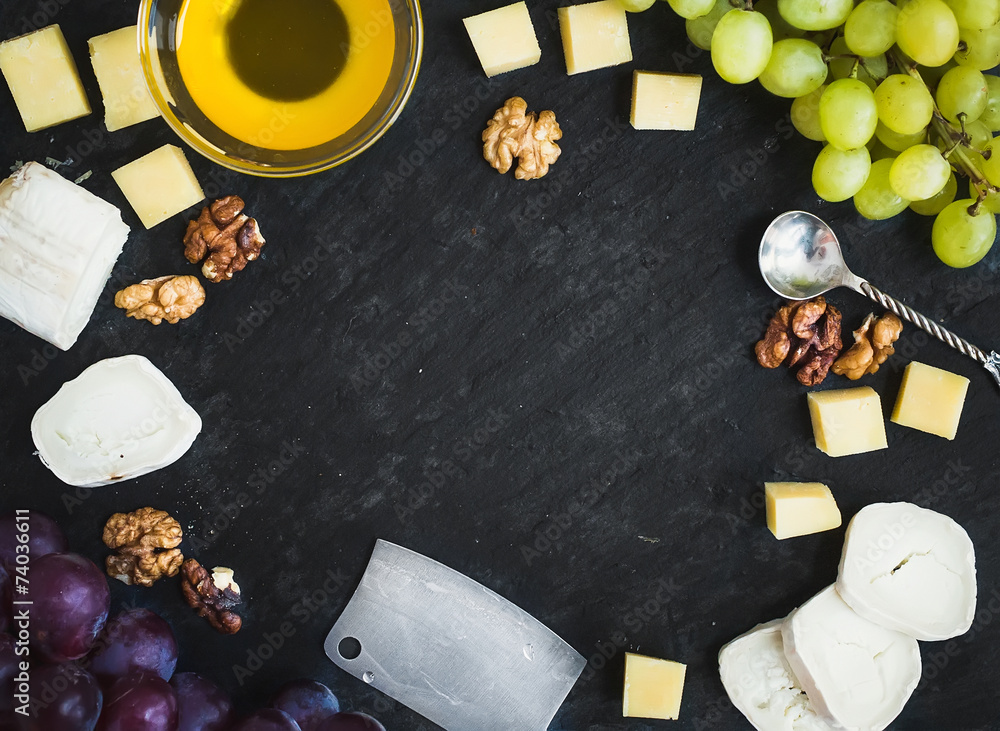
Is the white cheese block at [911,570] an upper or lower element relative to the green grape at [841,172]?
lower

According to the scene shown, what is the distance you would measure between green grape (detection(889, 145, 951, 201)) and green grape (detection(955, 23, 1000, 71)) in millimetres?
124

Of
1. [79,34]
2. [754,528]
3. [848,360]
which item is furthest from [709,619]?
[79,34]

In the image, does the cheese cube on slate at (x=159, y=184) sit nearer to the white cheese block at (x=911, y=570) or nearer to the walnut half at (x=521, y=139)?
the walnut half at (x=521, y=139)

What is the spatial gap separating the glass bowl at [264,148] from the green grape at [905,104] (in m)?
0.61

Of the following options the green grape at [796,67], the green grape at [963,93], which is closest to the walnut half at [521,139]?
the green grape at [796,67]

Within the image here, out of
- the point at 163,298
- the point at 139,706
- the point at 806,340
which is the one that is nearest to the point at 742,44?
the point at 806,340

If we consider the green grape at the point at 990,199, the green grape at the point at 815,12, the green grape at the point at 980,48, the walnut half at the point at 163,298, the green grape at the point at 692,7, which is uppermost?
the green grape at the point at 692,7

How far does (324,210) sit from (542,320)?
36 centimetres

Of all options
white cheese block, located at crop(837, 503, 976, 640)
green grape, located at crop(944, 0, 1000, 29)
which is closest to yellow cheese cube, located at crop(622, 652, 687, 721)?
white cheese block, located at crop(837, 503, 976, 640)

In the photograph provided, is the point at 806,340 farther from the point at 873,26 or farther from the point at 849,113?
the point at 873,26

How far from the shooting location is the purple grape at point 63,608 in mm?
914

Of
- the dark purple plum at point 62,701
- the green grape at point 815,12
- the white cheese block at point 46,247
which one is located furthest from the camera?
the white cheese block at point 46,247

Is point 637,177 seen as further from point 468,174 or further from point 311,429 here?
point 311,429

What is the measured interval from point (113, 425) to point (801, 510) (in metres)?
1.02
